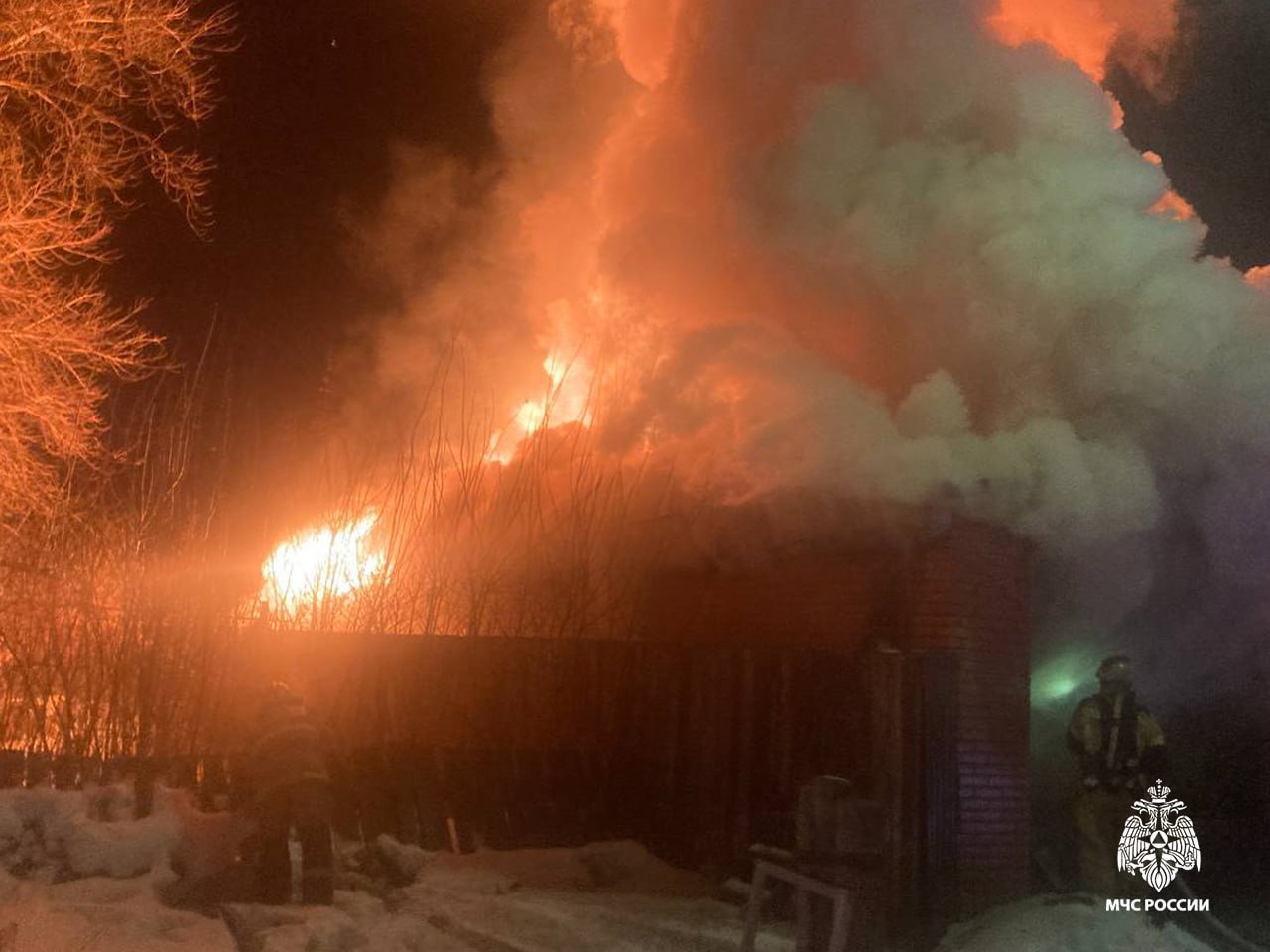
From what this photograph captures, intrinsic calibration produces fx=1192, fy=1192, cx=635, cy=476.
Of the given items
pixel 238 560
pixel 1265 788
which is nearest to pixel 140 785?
pixel 238 560

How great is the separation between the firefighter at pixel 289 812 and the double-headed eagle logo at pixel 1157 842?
536 centimetres

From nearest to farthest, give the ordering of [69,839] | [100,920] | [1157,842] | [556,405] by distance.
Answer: [100,920], [69,839], [1157,842], [556,405]

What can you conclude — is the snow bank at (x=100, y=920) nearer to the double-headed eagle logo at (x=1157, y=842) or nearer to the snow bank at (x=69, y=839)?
the snow bank at (x=69, y=839)

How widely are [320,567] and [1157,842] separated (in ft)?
23.4

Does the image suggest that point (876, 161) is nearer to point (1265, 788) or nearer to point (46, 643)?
point (1265, 788)

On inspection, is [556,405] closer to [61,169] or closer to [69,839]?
[61,169]

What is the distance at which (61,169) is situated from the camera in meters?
10.5

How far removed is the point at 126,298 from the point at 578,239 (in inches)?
216

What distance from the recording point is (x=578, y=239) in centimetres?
1510

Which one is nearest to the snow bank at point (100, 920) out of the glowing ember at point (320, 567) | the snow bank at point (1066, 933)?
the glowing ember at point (320, 567)

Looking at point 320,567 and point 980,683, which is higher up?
point 320,567

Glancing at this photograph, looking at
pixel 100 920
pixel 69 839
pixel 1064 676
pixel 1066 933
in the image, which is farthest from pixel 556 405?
pixel 100 920

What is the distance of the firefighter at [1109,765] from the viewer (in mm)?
8297

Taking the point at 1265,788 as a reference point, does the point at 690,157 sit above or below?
above
